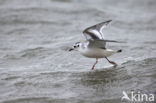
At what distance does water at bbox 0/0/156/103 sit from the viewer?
7.08 meters

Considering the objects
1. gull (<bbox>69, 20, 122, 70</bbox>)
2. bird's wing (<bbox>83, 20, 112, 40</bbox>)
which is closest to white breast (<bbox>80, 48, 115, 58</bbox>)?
gull (<bbox>69, 20, 122, 70</bbox>)

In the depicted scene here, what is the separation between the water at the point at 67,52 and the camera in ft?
23.2

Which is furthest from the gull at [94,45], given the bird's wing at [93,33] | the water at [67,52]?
the water at [67,52]

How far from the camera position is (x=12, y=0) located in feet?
52.7

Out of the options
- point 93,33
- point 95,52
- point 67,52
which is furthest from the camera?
point 67,52

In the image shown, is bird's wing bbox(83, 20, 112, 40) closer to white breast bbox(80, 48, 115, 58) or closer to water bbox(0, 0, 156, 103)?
white breast bbox(80, 48, 115, 58)

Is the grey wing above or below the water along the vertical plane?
above

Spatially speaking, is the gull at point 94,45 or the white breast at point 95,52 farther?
the white breast at point 95,52

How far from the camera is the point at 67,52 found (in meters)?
10.2

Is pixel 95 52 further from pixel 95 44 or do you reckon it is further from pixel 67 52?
pixel 67 52

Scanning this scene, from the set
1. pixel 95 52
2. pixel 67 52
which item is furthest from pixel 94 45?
pixel 67 52

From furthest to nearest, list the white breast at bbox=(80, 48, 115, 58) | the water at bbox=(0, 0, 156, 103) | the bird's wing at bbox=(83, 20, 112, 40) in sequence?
the white breast at bbox=(80, 48, 115, 58)
the bird's wing at bbox=(83, 20, 112, 40)
the water at bbox=(0, 0, 156, 103)

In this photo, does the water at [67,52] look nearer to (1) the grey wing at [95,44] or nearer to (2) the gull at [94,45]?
(2) the gull at [94,45]

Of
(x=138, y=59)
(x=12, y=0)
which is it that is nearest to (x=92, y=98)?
(x=138, y=59)
